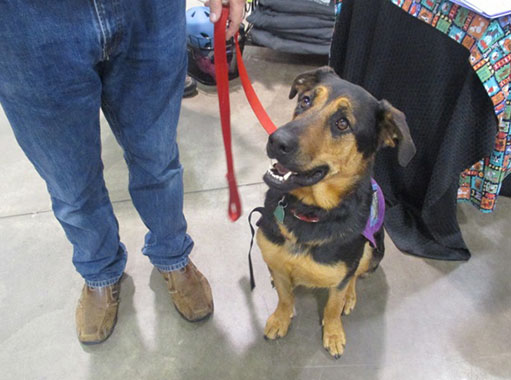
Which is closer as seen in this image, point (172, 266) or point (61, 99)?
point (61, 99)

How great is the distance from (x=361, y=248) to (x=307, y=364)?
0.58 meters

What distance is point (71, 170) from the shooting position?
1.25 m

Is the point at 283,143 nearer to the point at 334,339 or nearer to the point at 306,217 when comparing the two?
the point at 306,217

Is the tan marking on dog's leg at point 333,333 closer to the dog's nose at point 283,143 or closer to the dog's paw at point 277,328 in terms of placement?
the dog's paw at point 277,328

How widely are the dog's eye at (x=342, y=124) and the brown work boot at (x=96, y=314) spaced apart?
125 centimetres

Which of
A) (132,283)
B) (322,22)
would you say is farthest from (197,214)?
(322,22)

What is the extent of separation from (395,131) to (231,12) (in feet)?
2.12

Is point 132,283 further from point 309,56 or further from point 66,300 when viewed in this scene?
point 309,56

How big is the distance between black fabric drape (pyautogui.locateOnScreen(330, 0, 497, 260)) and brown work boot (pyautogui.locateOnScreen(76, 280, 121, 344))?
1473mm

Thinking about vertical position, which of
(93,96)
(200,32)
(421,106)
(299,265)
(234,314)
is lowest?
(234,314)

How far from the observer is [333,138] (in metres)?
1.29

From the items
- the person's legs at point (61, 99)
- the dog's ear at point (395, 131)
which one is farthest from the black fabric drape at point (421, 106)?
the person's legs at point (61, 99)

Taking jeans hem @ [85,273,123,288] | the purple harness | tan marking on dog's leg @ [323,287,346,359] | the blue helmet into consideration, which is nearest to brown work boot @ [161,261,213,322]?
jeans hem @ [85,273,123,288]

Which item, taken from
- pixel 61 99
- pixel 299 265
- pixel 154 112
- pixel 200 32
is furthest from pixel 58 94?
pixel 200 32
